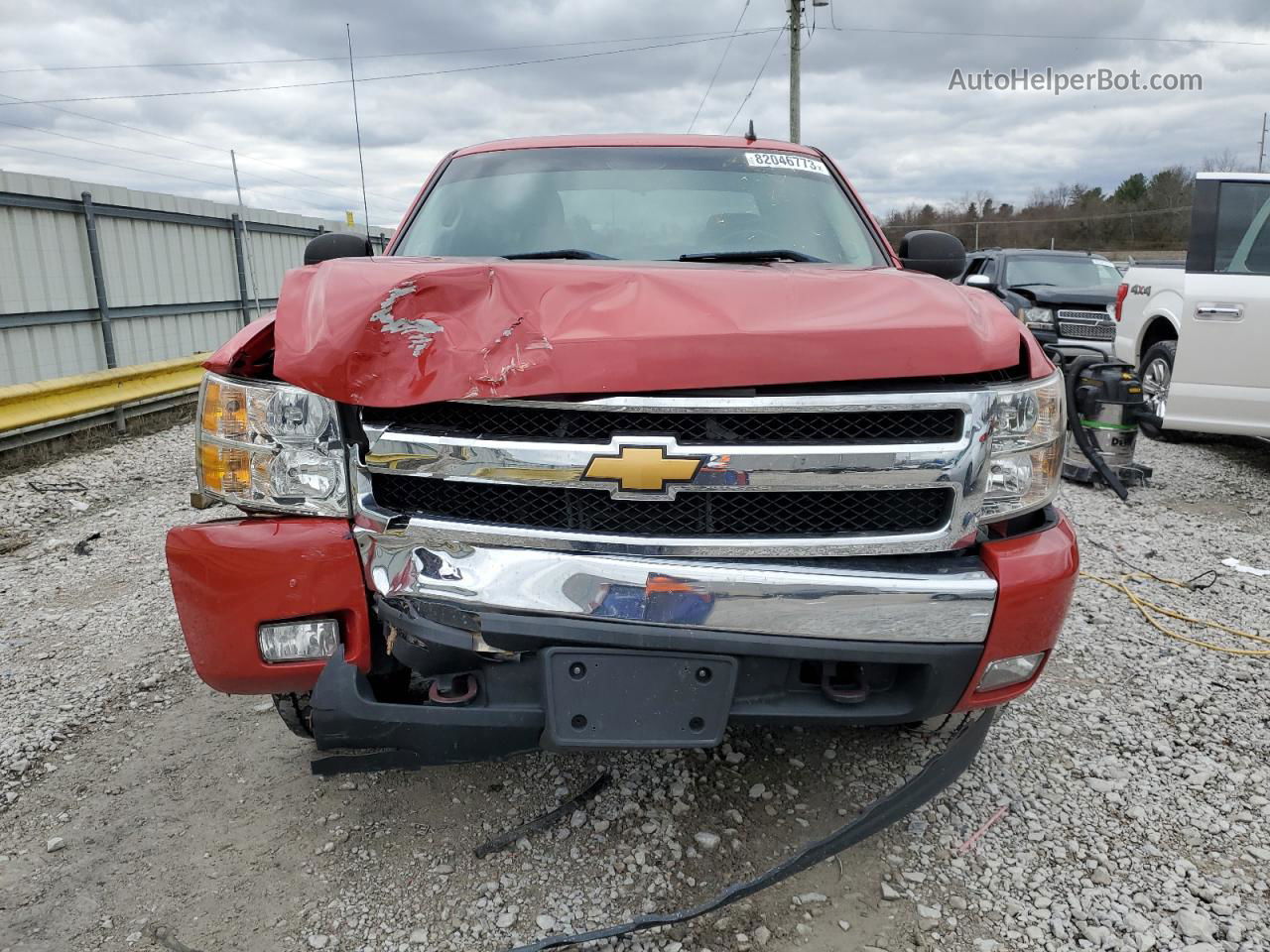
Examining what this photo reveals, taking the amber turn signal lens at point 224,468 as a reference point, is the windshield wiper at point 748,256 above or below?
above

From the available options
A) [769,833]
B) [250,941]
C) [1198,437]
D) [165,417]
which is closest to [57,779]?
[250,941]

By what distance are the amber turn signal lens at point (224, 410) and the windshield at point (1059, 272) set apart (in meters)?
12.0

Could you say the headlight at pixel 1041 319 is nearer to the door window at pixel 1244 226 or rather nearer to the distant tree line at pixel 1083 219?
the door window at pixel 1244 226

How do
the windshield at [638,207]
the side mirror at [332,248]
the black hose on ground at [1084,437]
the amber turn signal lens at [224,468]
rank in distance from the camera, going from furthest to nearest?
the black hose on ground at [1084,437] → the side mirror at [332,248] → the windshield at [638,207] → the amber turn signal lens at [224,468]

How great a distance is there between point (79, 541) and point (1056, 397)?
501 centimetres

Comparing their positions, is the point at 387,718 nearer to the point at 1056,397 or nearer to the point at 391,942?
the point at 391,942

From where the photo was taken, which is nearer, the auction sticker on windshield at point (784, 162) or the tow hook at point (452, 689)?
the tow hook at point (452, 689)

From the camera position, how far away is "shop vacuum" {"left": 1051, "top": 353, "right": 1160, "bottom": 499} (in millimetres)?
5723

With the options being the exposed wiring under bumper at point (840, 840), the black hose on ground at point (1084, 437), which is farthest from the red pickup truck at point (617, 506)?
the black hose on ground at point (1084, 437)

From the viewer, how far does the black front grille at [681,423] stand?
6.07ft

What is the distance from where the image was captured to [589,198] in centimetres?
317

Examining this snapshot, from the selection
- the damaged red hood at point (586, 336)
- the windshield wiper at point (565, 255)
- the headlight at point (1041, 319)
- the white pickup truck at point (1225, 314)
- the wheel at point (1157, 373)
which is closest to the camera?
the damaged red hood at point (586, 336)

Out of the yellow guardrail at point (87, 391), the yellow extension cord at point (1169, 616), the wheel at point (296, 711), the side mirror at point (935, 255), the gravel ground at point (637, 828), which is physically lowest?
the yellow extension cord at point (1169, 616)

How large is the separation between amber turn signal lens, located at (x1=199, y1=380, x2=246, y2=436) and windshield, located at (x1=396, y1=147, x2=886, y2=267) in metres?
1.18
